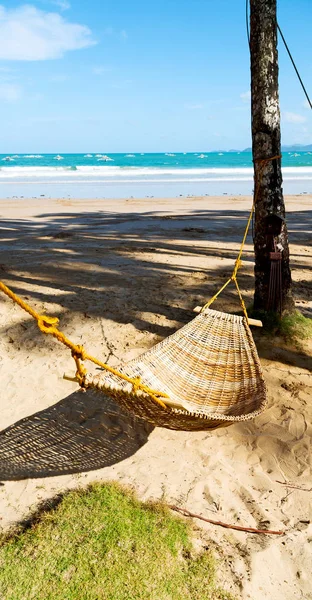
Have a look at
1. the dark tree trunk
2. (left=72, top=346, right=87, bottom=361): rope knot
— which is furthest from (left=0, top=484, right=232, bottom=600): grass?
the dark tree trunk

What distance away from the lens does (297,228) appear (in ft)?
37.4

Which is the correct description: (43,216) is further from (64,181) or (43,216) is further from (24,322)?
(64,181)

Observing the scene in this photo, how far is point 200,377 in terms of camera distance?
3.91m

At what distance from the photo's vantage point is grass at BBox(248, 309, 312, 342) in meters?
4.82

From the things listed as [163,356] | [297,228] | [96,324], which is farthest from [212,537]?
[297,228]

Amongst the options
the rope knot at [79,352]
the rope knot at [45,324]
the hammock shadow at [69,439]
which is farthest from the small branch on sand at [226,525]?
the rope knot at [45,324]

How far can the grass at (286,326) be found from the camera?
482 centimetres

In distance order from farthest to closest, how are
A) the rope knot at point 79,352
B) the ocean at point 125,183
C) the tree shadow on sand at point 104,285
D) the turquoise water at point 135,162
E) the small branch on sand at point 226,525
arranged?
the turquoise water at point 135,162
the ocean at point 125,183
the tree shadow on sand at point 104,285
the small branch on sand at point 226,525
the rope knot at point 79,352

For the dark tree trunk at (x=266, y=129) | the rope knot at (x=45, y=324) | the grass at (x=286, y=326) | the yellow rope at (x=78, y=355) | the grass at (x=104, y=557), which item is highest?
the dark tree trunk at (x=266, y=129)

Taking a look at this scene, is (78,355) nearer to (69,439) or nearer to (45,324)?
(45,324)

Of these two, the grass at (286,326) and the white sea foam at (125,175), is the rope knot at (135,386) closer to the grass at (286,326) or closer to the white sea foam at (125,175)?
the grass at (286,326)

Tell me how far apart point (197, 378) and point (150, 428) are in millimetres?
557

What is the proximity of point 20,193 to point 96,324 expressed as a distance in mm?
18847

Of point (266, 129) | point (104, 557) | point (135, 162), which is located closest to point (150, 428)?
point (104, 557)
